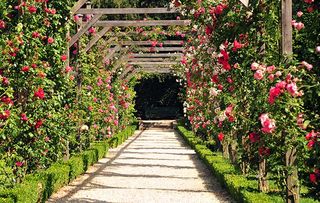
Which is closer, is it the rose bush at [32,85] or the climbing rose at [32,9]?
the rose bush at [32,85]

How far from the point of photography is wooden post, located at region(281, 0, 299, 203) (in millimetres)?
4840

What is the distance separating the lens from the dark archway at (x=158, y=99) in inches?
1204

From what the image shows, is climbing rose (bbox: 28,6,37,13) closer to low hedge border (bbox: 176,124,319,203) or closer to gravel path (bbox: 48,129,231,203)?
gravel path (bbox: 48,129,231,203)

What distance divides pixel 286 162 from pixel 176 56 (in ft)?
45.0

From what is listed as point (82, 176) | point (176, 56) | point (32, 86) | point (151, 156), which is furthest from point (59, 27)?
point (176, 56)

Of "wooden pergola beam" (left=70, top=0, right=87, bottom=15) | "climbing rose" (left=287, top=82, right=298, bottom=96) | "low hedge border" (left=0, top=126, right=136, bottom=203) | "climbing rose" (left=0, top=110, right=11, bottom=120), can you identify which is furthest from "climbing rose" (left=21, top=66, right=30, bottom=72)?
"climbing rose" (left=287, top=82, right=298, bottom=96)

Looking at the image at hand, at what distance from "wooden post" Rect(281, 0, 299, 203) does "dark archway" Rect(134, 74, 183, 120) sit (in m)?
25.0

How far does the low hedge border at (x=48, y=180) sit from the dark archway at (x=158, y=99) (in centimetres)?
1878

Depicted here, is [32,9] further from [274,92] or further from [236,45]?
[274,92]

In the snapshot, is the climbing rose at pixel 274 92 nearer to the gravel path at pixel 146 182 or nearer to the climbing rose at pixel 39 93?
the gravel path at pixel 146 182

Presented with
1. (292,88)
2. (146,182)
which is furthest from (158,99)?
(292,88)

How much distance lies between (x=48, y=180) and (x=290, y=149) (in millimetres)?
3530

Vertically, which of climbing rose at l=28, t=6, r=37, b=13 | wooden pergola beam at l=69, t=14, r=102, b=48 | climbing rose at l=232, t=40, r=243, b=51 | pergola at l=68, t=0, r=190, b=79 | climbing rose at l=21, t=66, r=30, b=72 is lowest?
climbing rose at l=21, t=66, r=30, b=72

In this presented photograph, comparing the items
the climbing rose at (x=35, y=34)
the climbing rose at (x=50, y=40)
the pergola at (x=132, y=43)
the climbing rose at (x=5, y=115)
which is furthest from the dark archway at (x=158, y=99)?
the climbing rose at (x=5, y=115)
